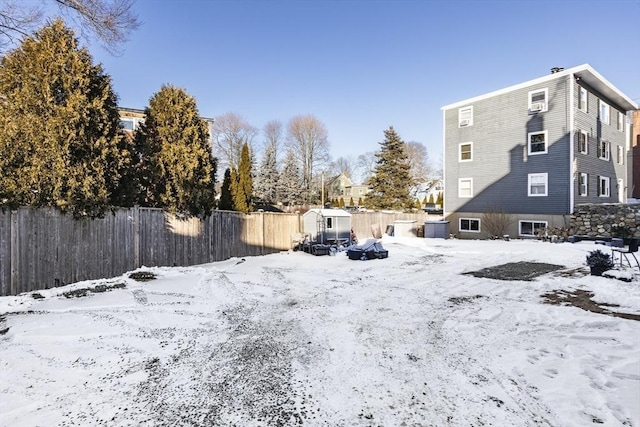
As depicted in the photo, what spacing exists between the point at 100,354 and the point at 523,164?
19497mm

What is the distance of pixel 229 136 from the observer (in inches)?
1513

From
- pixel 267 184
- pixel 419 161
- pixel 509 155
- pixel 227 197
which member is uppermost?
pixel 419 161

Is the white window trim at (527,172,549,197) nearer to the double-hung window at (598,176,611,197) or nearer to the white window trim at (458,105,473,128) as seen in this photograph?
the double-hung window at (598,176,611,197)

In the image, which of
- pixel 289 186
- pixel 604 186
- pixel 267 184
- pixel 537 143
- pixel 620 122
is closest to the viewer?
pixel 537 143

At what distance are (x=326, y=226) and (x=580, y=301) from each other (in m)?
9.20

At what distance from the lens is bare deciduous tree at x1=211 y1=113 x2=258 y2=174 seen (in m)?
37.8

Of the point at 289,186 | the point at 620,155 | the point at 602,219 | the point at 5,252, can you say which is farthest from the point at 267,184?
the point at 620,155

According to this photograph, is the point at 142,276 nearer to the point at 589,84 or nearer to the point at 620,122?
the point at 589,84

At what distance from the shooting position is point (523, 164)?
17.5m

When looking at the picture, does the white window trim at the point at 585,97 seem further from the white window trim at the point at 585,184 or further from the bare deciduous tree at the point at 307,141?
the bare deciduous tree at the point at 307,141

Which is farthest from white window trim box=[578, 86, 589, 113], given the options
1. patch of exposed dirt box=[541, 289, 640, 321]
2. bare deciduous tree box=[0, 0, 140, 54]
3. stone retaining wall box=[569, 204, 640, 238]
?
bare deciduous tree box=[0, 0, 140, 54]

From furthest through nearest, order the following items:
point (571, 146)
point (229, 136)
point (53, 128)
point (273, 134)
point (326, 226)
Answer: point (273, 134)
point (229, 136)
point (571, 146)
point (326, 226)
point (53, 128)

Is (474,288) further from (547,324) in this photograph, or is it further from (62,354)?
(62,354)

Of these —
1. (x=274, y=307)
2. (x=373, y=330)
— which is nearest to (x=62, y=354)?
(x=274, y=307)
